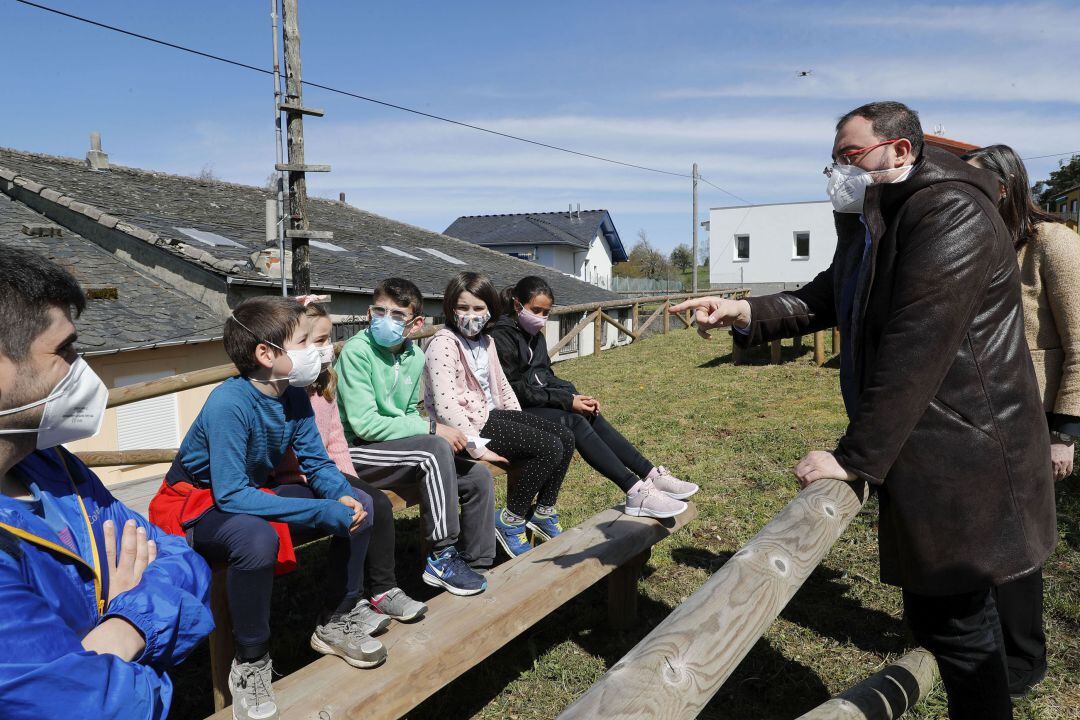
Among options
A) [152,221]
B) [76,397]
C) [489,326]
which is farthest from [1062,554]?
[152,221]

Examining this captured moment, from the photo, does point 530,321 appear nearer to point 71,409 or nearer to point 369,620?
Result: point 369,620

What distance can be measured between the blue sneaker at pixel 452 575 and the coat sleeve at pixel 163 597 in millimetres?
1259

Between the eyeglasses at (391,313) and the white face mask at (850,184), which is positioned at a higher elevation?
the white face mask at (850,184)

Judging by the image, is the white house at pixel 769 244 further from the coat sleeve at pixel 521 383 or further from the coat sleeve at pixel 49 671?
the coat sleeve at pixel 49 671

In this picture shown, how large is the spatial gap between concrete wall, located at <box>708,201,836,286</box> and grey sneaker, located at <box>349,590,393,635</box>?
3481 cm

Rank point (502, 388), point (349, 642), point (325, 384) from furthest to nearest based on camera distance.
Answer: point (502, 388) < point (325, 384) < point (349, 642)

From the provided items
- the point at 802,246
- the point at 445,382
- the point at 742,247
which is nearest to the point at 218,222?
the point at 445,382

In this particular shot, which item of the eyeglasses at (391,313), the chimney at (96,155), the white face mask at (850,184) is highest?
the chimney at (96,155)

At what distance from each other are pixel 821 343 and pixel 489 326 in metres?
7.20

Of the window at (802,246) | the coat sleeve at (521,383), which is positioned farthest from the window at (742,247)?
the coat sleeve at (521,383)

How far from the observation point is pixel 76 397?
146 cm

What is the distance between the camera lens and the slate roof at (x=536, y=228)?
44531mm

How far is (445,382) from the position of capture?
3869 mm

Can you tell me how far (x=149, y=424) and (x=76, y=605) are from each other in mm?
14928
